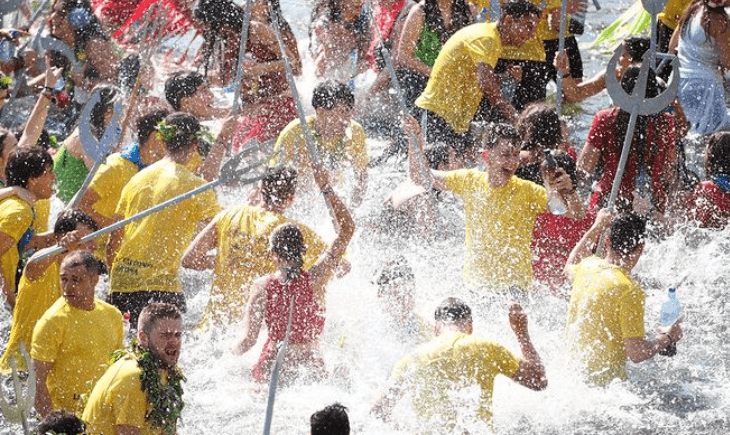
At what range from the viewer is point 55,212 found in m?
10.9

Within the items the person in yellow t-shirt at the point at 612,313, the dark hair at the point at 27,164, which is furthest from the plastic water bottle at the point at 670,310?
the dark hair at the point at 27,164

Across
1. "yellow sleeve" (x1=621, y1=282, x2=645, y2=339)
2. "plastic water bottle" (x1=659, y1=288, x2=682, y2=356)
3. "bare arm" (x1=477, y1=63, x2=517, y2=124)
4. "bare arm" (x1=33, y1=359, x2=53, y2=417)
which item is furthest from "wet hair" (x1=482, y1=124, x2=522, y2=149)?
"bare arm" (x1=33, y1=359, x2=53, y2=417)

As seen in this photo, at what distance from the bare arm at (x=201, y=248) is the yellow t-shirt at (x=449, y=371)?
1.73 m

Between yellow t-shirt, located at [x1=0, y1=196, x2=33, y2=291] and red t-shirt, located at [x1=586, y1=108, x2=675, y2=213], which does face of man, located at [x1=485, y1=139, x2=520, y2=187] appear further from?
yellow t-shirt, located at [x1=0, y1=196, x2=33, y2=291]

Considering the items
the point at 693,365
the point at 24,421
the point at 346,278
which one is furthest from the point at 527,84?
the point at 24,421

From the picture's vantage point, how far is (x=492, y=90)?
31.8 ft

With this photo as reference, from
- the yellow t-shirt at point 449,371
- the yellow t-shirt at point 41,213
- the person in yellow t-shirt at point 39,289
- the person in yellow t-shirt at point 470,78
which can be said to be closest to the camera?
the yellow t-shirt at point 449,371

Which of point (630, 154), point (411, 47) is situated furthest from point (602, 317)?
point (411, 47)

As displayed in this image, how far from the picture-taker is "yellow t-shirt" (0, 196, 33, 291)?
7.66 meters

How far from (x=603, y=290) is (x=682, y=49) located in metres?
4.12

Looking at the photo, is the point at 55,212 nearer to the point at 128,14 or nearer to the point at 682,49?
the point at 128,14

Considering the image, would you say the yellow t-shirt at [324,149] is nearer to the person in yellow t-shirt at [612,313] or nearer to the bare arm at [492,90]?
the bare arm at [492,90]

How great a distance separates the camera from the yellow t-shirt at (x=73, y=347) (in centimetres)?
675

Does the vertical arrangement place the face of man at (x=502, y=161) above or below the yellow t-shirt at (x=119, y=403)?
above
